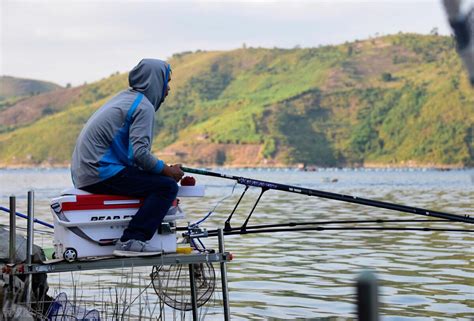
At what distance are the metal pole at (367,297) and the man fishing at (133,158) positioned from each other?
15.6 ft

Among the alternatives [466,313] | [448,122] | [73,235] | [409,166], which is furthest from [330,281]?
[409,166]

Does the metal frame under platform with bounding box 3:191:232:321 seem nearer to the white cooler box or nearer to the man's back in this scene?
the white cooler box

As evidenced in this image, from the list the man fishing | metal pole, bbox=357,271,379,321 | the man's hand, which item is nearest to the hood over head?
the man fishing

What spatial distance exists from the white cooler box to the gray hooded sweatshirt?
0.20 metres

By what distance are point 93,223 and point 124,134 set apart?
2.36 ft

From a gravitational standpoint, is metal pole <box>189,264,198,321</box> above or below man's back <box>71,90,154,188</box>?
below

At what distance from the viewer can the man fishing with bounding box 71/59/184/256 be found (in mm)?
6434

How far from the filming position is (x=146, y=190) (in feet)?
21.4

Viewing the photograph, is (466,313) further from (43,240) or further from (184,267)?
(43,240)

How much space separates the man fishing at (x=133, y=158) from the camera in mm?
6434

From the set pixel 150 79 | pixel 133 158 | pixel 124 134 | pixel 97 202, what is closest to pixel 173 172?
pixel 133 158

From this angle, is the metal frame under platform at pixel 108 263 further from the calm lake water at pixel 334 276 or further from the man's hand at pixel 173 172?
the calm lake water at pixel 334 276

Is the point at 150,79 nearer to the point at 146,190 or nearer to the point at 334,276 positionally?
the point at 146,190

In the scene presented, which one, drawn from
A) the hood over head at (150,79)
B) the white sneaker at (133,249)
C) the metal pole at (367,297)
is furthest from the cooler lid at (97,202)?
the metal pole at (367,297)
